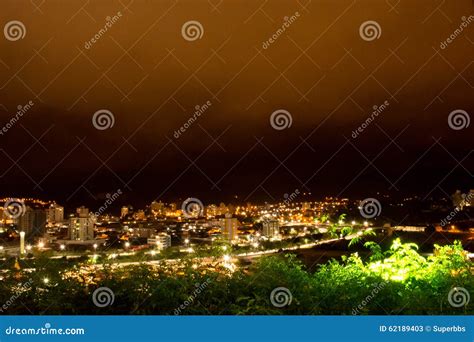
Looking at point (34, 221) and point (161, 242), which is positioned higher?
point (34, 221)

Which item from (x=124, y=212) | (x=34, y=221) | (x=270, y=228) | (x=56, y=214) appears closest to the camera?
(x=270, y=228)

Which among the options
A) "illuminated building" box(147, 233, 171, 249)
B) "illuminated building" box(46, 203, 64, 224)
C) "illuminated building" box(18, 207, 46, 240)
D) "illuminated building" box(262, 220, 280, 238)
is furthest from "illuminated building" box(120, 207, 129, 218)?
"illuminated building" box(147, 233, 171, 249)

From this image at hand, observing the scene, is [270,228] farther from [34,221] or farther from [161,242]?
[34,221]

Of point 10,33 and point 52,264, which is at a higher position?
point 10,33

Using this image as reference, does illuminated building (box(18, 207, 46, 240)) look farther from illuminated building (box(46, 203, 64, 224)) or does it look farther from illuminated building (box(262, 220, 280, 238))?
illuminated building (box(262, 220, 280, 238))

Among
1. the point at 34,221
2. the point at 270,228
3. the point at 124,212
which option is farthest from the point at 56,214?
the point at 270,228

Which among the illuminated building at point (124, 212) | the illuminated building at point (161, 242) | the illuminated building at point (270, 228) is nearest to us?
the illuminated building at point (161, 242)

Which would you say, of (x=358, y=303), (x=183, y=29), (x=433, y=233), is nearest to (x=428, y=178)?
(x=433, y=233)

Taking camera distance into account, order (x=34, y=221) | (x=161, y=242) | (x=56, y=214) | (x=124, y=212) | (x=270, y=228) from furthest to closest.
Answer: (x=124, y=212) → (x=56, y=214) → (x=34, y=221) → (x=270, y=228) → (x=161, y=242)

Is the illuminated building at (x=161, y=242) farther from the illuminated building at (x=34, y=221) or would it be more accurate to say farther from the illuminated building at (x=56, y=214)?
the illuminated building at (x=56, y=214)

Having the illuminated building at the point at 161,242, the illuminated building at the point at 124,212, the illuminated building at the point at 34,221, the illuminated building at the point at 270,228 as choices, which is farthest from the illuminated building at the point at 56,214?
the illuminated building at the point at 161,242

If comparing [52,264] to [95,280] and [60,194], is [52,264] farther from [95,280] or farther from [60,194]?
[60,194]
